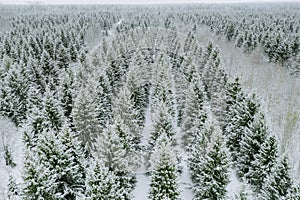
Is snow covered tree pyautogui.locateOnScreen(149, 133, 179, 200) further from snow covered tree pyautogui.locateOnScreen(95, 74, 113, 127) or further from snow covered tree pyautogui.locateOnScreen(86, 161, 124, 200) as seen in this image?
snow covered tree pyautogui.locateOnScreen(95, 74, 113, 127)

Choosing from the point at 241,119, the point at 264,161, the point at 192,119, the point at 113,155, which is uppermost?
the point at 192,119

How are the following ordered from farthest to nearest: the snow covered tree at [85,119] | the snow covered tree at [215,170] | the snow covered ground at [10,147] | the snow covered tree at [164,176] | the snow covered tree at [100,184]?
1. the snow covered ground at [10,147]
2. the snow covered tree at [85,119]
3. the snow covered tree at [215,170]
4. the snow covered tree at [164,176]
5. the snow covered tree at [100,184]

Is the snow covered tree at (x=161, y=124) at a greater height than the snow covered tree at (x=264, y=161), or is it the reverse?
the snow covered tree at (x=161, y=124)

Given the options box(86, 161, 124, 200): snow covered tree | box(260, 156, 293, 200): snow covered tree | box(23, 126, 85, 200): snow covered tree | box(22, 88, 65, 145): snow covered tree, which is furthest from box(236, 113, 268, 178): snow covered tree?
box(22, 88, 65, 145): snow covered tree

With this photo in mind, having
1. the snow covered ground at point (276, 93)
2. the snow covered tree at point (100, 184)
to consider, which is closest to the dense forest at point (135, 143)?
the snow covered tree at point (100, 184)

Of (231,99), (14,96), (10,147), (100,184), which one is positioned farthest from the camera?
(14,96)

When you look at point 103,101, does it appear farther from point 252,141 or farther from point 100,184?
point 252,141

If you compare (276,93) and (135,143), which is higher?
(276,93)

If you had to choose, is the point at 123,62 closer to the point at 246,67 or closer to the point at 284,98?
the point at 246,67

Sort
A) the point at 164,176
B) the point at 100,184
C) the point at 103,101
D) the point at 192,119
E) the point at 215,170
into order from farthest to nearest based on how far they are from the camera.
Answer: the point at 103,101 → the point at 192,119 → the point at 215,170 → the point at 164,176 → the point at 100,184

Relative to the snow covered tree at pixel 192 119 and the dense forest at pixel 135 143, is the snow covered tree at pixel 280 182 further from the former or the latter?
the snow covered tree at pixel 192 119

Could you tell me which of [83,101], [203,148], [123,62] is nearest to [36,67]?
[123,62]

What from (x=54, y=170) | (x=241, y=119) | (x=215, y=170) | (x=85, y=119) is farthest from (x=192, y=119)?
(x=54, y=170)

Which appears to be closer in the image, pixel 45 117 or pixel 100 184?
pixel 100 184
